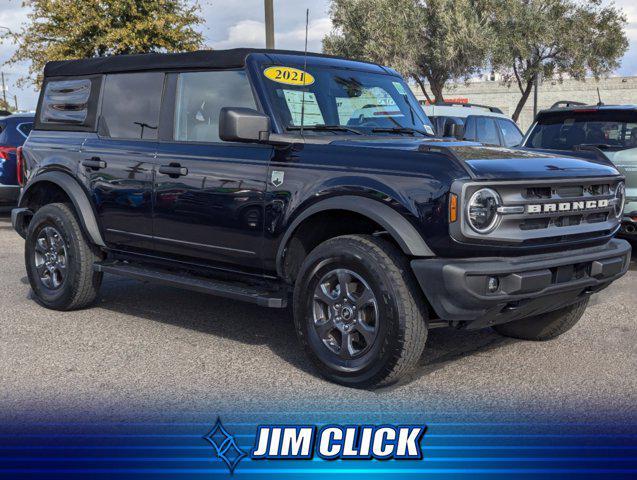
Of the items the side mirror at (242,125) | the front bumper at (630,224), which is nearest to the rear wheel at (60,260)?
the side mirror at (242,125)

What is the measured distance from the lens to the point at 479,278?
397 centimetres

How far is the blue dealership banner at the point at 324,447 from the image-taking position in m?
3.46

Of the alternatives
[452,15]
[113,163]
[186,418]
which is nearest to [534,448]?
[186,418]

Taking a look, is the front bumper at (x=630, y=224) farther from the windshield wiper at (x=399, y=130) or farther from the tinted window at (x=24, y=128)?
the tinted window at (x=24, y=128)

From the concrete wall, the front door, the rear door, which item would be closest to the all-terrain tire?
the front door

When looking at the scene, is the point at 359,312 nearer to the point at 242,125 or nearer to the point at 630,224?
the point at 242,125

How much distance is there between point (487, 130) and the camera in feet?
48.4

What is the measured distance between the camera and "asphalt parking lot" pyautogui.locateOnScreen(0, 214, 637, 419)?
4250mm

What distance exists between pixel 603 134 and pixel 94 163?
17.5 feet

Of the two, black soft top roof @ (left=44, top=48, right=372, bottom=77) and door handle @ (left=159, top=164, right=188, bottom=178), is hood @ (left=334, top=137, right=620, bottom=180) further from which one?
door handle @ (left=159, top=164, right=188, bottom=178)

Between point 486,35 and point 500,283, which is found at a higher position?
point 486,35

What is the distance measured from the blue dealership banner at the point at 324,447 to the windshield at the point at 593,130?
198 inches

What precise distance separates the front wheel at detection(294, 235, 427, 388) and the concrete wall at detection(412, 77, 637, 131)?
38847 millimetres

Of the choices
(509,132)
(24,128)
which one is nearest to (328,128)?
(24,128)
